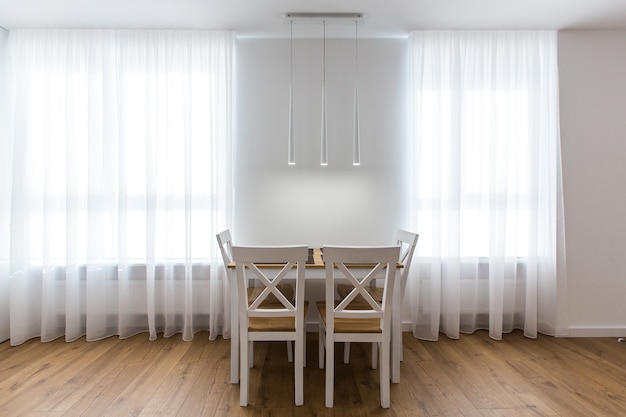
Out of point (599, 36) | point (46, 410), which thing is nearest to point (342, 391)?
→ point (46, 410)

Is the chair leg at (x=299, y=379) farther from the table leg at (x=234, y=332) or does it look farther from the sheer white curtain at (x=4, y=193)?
the sheer white curtain at (x=4, y=193)

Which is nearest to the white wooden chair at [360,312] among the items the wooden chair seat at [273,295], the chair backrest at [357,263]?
the chair backrest at [357,263]

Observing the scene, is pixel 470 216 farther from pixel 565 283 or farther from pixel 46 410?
pixel 46 410

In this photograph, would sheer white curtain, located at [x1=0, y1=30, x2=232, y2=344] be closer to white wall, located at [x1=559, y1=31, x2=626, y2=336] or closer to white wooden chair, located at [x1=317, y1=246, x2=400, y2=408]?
white wooden chair, located at [x1=317, y1=246, x2=400, y2=408]

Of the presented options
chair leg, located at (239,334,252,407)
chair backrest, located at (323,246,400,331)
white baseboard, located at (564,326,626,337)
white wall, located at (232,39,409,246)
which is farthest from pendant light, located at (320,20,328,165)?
white baseboard, located at (564,326,626,337)

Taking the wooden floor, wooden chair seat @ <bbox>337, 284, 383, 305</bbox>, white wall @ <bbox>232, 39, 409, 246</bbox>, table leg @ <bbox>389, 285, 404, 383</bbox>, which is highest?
white wall @ <bbox>232, 39, 409, 246</bbox>

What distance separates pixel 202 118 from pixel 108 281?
1.67 metres

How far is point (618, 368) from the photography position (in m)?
2.95

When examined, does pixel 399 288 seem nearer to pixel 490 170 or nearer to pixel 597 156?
pixel 490 170

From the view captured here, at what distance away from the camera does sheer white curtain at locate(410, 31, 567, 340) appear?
11.9ft

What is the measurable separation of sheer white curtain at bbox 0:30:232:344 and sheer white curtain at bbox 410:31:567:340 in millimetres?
1803

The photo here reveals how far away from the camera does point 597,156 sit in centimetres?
370

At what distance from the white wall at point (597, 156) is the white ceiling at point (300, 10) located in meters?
0.25

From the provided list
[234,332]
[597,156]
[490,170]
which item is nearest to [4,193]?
[234,332]
